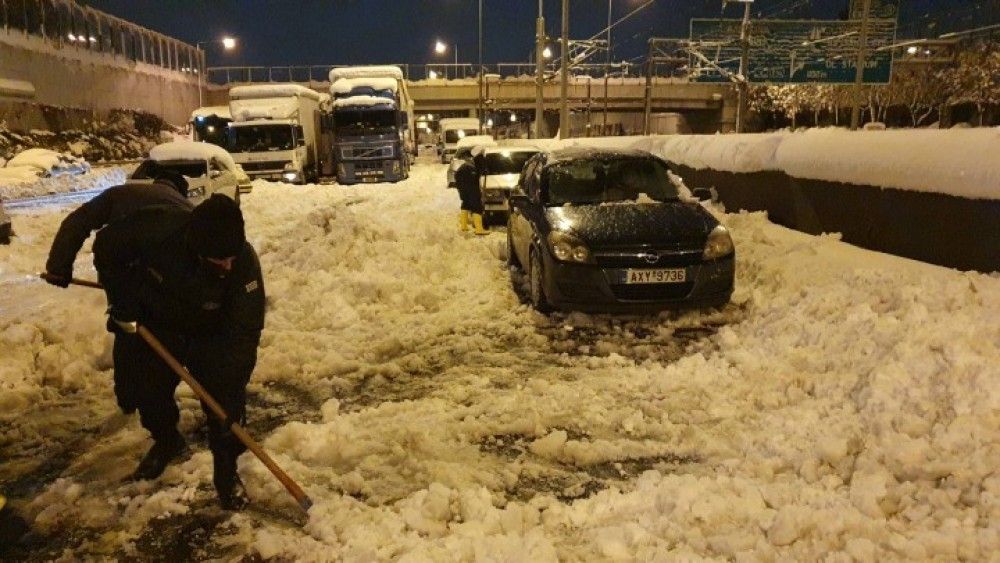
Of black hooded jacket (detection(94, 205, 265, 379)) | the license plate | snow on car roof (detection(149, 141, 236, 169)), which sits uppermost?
snow on car roof (detection(149, 141, 236, 169))

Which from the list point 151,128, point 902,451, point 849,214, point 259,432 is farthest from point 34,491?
Result: point 151,128

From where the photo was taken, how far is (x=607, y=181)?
8.08 metres

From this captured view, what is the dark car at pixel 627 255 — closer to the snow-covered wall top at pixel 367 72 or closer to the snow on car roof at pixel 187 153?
the snow on car roof at pixel 187 153

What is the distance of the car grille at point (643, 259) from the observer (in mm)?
6598

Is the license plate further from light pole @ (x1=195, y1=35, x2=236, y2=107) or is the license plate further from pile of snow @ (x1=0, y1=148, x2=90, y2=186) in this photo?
light pole @ (x1=195, y1=35, x2=236, y2=107)

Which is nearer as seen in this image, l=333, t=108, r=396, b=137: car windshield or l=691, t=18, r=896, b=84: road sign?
l=333, t=108, r=396, b=137: car windshield

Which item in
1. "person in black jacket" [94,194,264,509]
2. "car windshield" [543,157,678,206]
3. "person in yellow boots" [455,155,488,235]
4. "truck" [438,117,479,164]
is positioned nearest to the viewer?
"person in black jacket" [94,194,264,509]

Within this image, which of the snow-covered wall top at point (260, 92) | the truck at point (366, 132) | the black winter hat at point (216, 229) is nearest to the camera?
the black winter hat at point (216, 229)

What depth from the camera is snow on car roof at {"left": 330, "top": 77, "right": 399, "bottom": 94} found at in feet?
88.0

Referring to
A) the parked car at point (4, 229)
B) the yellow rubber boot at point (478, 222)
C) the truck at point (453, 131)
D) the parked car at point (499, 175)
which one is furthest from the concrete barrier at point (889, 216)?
the truck at point (453, 131)

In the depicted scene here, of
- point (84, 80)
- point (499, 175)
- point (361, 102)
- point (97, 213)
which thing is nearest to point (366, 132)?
point (361, 102)

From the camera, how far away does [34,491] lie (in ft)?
13.3

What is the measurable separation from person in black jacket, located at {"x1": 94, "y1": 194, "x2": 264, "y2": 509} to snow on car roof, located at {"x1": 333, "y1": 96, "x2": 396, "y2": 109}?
2291cm

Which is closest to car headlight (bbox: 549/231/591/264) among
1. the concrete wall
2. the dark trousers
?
the dark trousers
